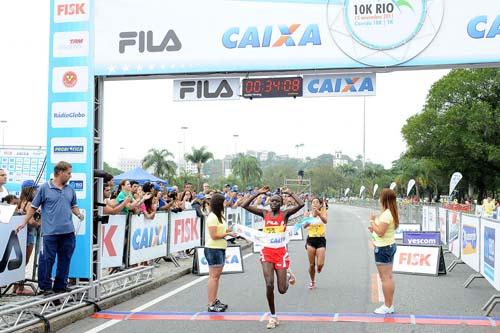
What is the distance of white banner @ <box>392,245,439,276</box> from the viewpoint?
13898 millimetres

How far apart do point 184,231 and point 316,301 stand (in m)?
6.52

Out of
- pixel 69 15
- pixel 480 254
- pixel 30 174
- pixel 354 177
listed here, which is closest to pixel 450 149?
pixel 30 174

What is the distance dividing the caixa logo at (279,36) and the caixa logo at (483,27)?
2.52 metres

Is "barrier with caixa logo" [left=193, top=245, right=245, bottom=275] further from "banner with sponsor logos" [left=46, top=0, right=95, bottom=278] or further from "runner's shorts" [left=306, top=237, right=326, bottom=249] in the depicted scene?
"banner with sponsor logos" [left=46, top=0, right=95, bottom=278]

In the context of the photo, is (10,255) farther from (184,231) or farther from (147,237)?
(184,231)

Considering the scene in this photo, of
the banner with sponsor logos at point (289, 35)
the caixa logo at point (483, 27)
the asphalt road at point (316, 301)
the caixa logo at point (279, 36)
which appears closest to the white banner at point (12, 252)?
the asphalt road at point (316, 301)

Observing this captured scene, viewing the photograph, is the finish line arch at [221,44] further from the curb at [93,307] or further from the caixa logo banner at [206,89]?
the curb at [93,307]

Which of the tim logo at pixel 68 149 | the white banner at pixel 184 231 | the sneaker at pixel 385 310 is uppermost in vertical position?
the tim logo at pixel 68 149

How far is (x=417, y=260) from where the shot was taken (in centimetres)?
1416

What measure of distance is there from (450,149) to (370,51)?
53423 mm

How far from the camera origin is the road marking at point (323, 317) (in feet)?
27.7

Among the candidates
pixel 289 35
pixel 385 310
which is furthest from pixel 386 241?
pixel 289 35

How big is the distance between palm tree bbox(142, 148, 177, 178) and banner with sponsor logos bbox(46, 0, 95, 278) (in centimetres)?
8679

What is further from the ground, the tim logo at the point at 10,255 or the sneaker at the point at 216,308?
the tim logo at the point at 10,255
